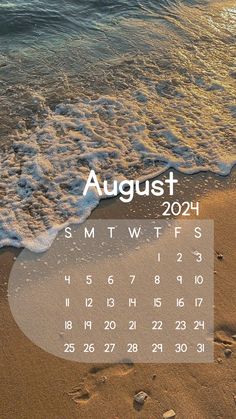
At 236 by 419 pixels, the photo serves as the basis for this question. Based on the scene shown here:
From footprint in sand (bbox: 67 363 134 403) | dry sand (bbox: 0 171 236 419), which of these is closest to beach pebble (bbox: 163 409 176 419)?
dry sand (bbox: 0 171 236 419)

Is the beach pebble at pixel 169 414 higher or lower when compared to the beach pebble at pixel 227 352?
lower

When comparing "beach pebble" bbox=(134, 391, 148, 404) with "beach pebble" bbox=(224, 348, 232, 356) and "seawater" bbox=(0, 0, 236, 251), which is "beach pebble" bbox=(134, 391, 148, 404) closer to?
"beach pebble" bbox=(224, 348, 232, 356)

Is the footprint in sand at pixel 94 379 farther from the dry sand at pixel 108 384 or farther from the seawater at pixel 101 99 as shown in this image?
the seawater at pixel 101 99

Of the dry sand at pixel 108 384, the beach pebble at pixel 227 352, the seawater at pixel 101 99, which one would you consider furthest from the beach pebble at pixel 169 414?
the seawater at pixel 101 99

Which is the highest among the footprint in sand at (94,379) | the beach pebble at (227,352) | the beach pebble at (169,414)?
the beach pebble at (227,352)

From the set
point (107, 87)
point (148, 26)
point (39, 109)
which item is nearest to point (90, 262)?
point (39, 109)
